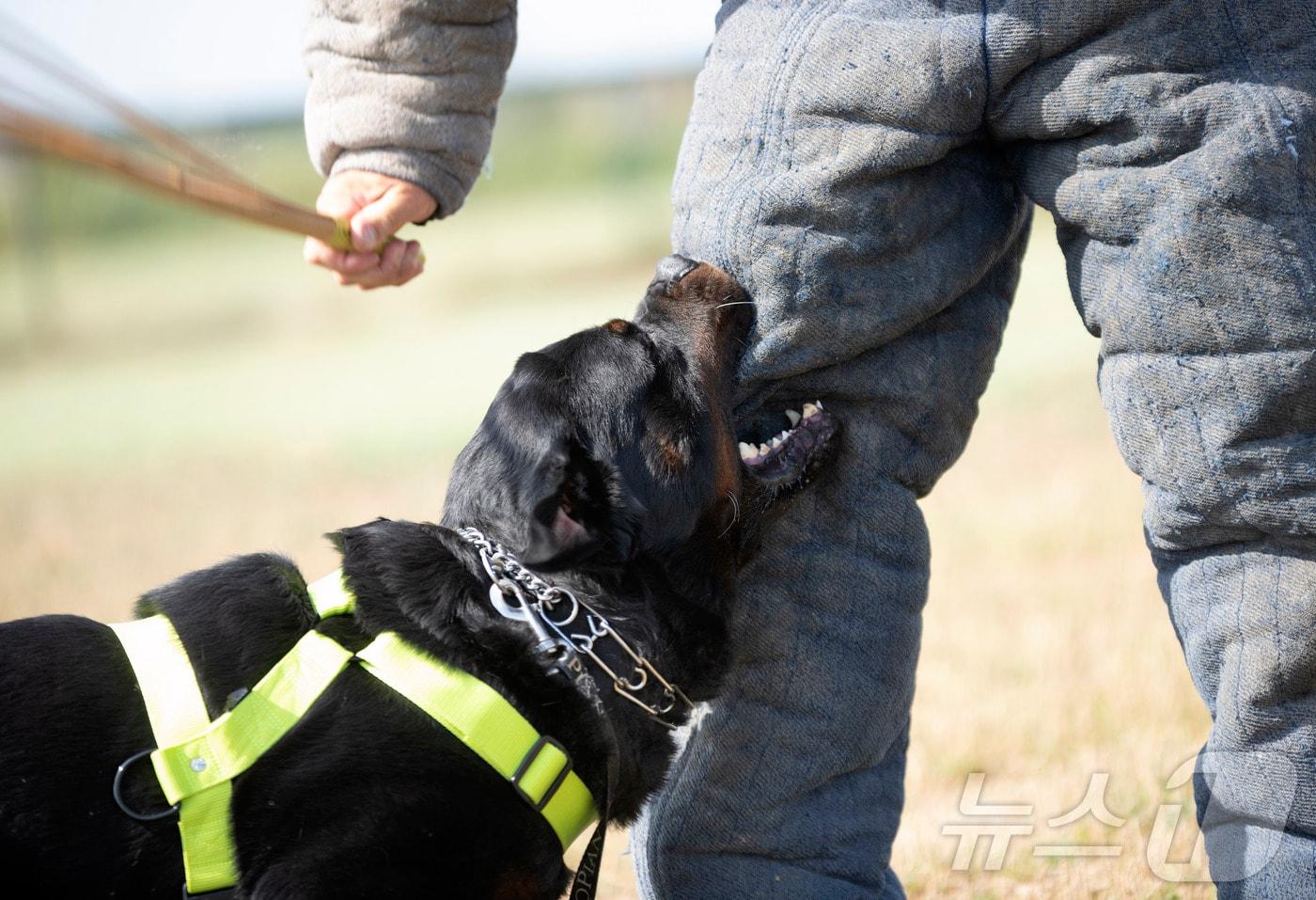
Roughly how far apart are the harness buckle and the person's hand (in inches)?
49.2

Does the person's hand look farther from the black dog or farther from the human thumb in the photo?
the black dog

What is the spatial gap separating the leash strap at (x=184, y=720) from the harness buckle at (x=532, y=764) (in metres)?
0.49

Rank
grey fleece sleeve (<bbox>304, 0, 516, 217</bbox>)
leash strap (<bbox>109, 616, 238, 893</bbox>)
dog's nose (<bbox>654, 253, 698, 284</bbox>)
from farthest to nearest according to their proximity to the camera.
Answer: grey fleece sleeve (<bbox>304, 0, 516, 217</bbox>) → dog's nose (<bbox>654, 253, 698, 284</bbox>) → leash strap (<bbox>109, 616, 238, 893</bbox>)

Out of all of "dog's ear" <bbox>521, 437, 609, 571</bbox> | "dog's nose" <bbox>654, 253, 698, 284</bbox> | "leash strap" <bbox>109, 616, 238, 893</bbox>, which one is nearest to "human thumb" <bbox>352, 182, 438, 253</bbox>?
"dog's nose" <bbox>654, 253, 698, 284</bbox>

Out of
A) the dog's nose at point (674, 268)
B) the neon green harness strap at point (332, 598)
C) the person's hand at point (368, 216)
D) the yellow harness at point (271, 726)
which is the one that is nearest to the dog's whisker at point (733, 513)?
the dog's nose at point (674, 268)

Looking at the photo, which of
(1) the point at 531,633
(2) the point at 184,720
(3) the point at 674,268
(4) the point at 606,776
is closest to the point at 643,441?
(3) the point at 674,268

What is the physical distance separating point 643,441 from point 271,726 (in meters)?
0.93

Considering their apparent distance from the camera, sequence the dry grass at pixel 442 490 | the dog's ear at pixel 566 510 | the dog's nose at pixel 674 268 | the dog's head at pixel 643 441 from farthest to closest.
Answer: the dry grass at pixel 442 490 → the dog's nose at pixel 674 268 → the dog's head at pixel 643 441 → the dog's ear at pixel 566 510

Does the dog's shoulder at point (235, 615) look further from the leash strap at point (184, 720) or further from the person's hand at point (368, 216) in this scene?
the person's hand at point (368, 216)

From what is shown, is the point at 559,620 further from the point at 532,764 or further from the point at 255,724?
the point at 255,724

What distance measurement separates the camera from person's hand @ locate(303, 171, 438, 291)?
2.84 m

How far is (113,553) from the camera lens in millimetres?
6402

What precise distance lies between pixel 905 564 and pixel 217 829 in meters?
1.44

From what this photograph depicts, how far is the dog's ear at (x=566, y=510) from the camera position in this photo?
2254 mm
